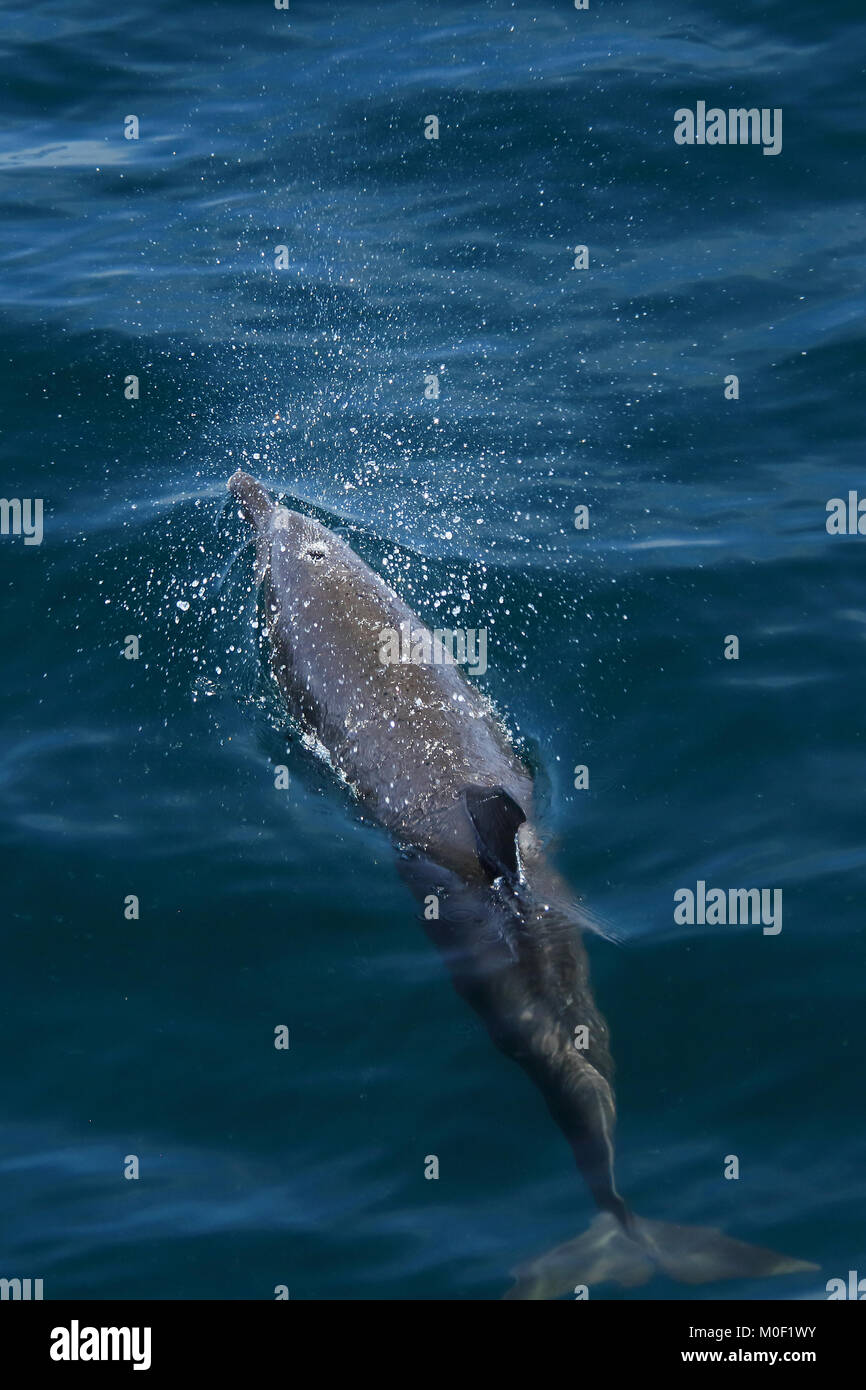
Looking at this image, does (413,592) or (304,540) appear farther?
(304,540)

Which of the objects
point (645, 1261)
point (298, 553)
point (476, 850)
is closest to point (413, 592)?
point (298, 553)

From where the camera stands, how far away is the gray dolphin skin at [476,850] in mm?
8836

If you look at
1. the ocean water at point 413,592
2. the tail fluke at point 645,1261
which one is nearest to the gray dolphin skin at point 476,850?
the tail fluke at point 645,1261

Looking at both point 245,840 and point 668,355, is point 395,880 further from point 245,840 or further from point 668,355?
point 668,355

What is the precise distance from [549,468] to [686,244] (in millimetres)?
4792

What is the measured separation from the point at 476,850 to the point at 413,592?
3.91m

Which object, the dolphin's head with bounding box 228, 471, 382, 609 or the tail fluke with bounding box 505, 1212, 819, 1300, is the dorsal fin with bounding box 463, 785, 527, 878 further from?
the dolphin's head with bounding box 228, 471, 382, 609

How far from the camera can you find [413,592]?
1430 cm

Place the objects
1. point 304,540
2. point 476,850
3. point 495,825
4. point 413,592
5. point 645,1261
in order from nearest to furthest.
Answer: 1. point 645,1261
2. point 495,825
3. point 476,850
4. point 413,592
5. point 304,540

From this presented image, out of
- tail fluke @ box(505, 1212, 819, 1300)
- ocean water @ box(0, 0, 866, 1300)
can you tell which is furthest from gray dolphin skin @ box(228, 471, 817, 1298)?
ocean water @ box(0, 0, 866, 1300)

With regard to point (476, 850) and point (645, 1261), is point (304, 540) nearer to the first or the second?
point (476, 850)

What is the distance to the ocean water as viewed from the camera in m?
9.55

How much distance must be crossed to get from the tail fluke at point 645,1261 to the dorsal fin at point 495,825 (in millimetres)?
2712

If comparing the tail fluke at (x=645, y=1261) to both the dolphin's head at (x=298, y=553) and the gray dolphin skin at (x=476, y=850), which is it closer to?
the gray dolphin skin at (x=476, y=850)
